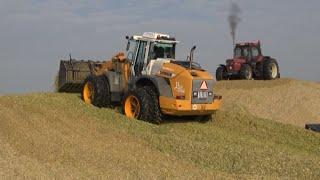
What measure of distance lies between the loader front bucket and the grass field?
193 cm

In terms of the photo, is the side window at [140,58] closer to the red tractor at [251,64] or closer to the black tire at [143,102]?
the black tire at [143,102]

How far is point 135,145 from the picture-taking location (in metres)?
11.9

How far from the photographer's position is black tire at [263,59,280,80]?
29312mm

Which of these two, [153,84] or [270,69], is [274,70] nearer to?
[270,69]

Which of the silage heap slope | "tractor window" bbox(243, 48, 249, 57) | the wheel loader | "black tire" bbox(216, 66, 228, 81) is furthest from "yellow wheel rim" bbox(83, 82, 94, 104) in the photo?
"black tire" bbox(216, 66, 228, 81)

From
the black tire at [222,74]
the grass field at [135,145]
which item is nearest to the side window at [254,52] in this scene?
the black tire at [222,74]

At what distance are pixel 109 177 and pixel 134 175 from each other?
1.45ft

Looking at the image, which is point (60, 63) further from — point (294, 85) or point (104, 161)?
point (294, 85)

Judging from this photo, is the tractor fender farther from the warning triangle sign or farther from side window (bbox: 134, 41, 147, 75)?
the warning triangle sign

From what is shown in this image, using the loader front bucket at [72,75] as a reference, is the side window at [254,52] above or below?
above

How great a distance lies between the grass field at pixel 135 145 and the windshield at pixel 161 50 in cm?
188

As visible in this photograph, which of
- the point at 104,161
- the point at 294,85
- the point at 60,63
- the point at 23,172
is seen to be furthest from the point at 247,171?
the point at 294,85

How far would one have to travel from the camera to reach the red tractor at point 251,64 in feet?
96.9

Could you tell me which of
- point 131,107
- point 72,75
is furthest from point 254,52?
point 131,107
